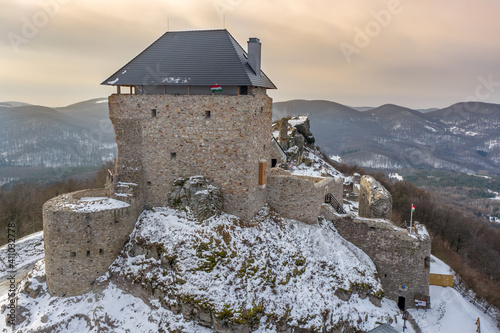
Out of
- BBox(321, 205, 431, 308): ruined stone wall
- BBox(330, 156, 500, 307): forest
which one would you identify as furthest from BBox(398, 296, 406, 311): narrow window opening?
BBox(330, 156, 500, 307): forest

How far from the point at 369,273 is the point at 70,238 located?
1869 cm

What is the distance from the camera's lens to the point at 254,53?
2138cm

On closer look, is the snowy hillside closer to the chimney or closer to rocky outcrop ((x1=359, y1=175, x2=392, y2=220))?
rocky outcrop ((x1=359, y1=175, x2=392, y2=220))

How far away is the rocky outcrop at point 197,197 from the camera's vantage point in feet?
65.9

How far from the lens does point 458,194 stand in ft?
473

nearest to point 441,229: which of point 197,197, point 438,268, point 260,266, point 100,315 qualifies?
point 438,268

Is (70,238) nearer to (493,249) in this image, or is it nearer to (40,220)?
(40,220)

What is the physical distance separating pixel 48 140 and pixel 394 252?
194 m

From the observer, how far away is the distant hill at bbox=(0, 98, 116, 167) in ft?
522

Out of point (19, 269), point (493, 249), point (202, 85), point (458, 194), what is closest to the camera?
point (202, 85)

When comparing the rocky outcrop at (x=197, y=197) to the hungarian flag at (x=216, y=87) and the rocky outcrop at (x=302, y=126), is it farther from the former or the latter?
the rocky outcrop at (x=302, y=126)

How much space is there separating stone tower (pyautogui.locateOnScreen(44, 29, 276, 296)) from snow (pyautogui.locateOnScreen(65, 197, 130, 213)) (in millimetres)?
52

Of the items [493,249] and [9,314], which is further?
[493,249]

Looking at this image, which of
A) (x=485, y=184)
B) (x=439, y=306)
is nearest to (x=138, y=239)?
(x=439, y=306)
